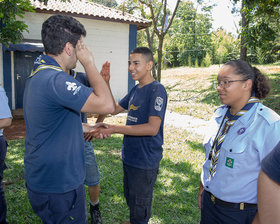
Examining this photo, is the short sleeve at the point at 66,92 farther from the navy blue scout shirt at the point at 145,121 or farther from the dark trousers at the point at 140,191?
the dark trousers at the point at 140,191

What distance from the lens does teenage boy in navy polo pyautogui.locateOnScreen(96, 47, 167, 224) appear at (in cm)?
253

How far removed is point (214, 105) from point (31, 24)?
9.04 meters

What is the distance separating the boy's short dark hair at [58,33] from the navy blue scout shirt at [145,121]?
1043 mm

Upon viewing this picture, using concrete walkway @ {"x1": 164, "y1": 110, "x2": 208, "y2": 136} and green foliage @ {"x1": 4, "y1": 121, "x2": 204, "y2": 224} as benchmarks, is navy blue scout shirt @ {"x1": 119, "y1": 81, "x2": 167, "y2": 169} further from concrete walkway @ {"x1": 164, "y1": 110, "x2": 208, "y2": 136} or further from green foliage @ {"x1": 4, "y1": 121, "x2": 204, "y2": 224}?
concrete walkway @ {"x1": 164, "y1": 110, "x2": 208, "y2": 136}

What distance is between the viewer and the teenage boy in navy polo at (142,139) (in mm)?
2525

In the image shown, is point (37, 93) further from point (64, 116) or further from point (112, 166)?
point (112, 166)

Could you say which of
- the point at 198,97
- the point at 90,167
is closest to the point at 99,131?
the point at 90,167

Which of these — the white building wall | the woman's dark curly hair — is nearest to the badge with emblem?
the woman's dark curly hair

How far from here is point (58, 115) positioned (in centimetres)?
176

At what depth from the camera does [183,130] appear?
27.9ft

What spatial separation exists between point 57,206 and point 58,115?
0.66 m

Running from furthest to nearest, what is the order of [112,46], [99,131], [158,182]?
1. [112,46]
2. [158,182]
3. [99,131]

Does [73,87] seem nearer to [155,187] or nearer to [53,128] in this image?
[53,128]

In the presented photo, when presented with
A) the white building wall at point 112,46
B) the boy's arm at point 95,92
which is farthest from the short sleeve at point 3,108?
the white building wall at point 112,46
